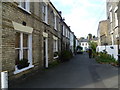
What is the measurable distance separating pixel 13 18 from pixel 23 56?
90.5 inches

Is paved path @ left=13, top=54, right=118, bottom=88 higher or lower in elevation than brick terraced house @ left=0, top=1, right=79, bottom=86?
lower

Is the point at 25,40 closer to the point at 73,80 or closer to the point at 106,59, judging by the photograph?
the point at 73,80

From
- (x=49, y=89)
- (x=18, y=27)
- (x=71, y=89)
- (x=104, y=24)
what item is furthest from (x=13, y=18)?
(x=104, y=24)

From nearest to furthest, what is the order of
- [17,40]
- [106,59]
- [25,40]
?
1. [17,40]
2. [25,40]
3. [106,59]

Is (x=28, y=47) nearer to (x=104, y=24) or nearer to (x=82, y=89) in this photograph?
(x=82, y=89)

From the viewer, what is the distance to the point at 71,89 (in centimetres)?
551

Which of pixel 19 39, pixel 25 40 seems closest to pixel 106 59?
pixel 25 40

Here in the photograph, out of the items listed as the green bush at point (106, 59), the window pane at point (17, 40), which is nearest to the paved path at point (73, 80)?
the window pane at point (17, 40)

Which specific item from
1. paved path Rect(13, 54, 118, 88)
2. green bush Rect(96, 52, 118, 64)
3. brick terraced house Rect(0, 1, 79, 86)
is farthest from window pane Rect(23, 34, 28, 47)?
green bush Rect(96, 52, 118, 64)

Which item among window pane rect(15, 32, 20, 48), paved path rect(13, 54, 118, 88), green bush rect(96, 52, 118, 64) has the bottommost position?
paved path rect(13, 54, 118, 88)

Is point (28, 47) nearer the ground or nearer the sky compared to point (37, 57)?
nearer the sky

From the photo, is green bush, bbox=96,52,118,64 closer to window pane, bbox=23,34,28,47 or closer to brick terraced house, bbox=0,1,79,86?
brick terraced house, bbox=0,1,79,86

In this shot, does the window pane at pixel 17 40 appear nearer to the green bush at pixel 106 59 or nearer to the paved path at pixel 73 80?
the paved path at pixel 73 80

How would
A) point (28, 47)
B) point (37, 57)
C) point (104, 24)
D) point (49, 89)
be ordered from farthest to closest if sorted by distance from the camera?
1. point (104, 24)
2. point (37, 57)
3. point (28, 47)
4. point (49, 89)
